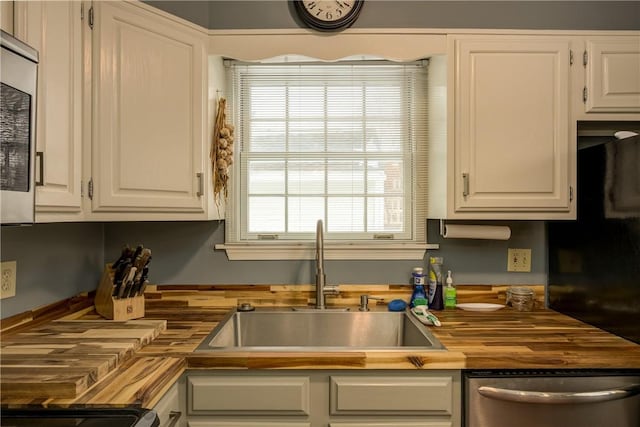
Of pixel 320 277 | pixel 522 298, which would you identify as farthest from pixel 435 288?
pixel 320 277

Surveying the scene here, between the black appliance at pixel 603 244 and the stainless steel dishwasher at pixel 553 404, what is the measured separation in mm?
246

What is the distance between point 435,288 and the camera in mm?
2068

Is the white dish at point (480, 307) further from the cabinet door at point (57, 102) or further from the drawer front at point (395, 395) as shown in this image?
the cabinet door at point (57, 102)

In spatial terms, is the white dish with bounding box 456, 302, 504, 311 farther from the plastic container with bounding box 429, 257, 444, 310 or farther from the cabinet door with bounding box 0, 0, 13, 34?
the cabinet door with bounding box 0, 0, 13, 34

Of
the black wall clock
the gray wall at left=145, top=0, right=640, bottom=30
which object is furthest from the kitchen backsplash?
the black wall clock

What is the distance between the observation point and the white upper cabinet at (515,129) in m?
1.86

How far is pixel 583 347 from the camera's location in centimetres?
154

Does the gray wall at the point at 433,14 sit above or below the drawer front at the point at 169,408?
above

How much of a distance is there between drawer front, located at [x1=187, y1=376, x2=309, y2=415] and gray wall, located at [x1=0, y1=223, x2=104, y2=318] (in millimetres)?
722

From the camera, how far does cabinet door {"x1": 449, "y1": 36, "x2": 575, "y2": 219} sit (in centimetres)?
186

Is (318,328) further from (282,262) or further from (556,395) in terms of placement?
(556,395)

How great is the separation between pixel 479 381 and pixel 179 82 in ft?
5.02

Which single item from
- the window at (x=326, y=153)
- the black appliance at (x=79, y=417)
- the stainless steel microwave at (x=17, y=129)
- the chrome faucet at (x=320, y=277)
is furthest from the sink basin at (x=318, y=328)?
the stainless steel microwave at (x=17, y=129)

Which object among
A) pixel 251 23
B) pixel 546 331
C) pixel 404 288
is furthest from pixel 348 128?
pixel 546 331
